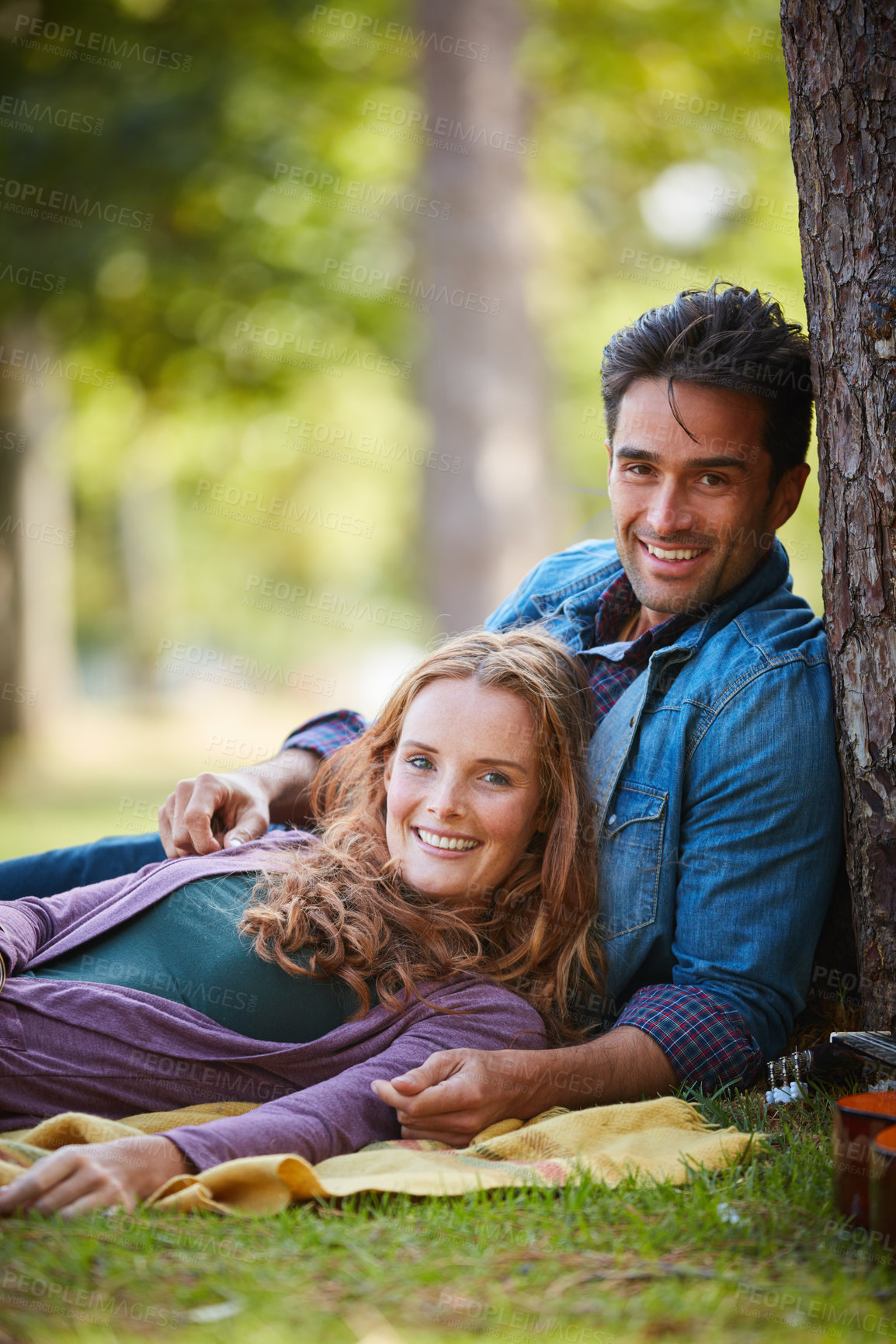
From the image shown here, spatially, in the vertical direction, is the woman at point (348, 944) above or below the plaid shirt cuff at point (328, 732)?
below

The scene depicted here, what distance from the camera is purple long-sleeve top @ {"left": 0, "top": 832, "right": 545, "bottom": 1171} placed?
8.20ft

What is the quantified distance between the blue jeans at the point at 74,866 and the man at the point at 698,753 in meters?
0.60

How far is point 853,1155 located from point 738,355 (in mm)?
1981

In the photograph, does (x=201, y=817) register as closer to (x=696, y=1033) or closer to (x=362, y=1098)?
(x=362, y=1098)

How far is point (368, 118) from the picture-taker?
11.0m

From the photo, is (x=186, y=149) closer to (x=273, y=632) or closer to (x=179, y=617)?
(x=179, y=617)

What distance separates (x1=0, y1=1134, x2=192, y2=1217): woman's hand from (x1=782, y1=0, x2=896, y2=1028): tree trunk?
1.70 meters

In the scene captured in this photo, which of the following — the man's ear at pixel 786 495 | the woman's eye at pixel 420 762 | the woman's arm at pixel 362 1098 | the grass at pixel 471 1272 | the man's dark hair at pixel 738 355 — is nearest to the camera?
the grass at pixel 471 1272

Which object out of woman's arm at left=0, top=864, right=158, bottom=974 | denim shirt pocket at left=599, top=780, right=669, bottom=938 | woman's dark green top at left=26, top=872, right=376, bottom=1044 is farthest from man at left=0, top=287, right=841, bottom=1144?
woman's dark green top at left=26, top=872, right=376, bottom=1044

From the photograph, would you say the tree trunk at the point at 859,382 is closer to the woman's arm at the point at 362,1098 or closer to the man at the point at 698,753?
the man at the point at 698,753

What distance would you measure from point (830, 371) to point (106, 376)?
9877mm

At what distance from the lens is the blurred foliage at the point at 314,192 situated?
9.80 metres

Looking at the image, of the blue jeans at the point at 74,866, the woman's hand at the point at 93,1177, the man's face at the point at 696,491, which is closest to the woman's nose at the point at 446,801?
the man's face at the point at 696,491

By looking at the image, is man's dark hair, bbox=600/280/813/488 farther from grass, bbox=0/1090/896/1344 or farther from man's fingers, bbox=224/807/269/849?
grass, bbox=0/1090/896/1344
